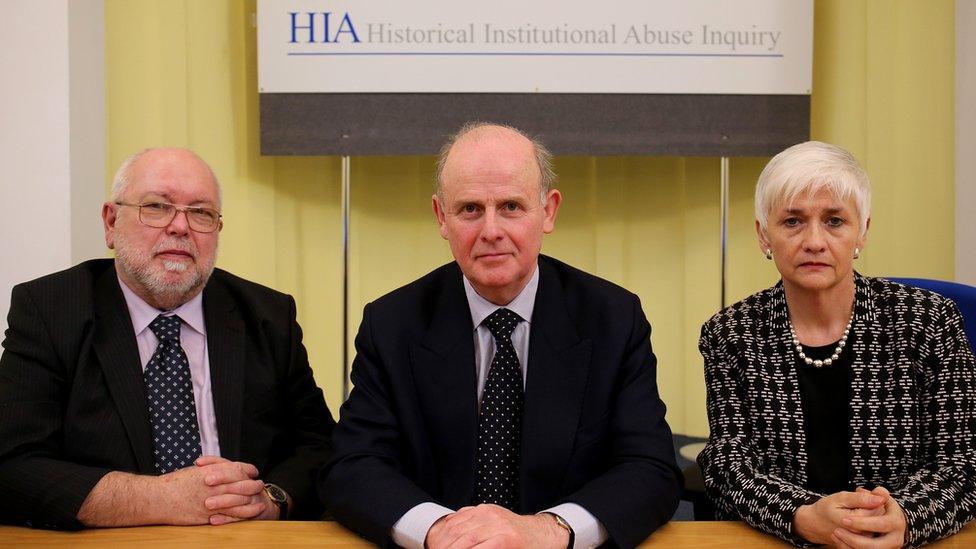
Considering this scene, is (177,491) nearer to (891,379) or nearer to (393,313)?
(393,313)

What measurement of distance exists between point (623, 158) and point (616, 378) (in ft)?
8.19

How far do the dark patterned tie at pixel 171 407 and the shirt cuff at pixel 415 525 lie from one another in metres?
0.67

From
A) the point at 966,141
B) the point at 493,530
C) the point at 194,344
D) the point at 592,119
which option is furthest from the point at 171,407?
the point at 966,141

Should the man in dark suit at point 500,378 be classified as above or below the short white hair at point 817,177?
below

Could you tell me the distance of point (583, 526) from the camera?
5.33 ft

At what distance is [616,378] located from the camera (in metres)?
1.89

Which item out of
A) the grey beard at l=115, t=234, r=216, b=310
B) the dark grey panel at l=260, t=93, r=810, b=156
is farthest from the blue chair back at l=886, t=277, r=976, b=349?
the grey beard at l=115, t=234, r=216, b=310

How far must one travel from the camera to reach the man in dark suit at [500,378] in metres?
1.82

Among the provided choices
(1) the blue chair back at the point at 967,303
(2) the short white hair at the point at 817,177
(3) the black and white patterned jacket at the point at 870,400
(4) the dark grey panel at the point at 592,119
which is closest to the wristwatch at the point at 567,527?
(3) the black and white patterned jacket at the point at 870,400

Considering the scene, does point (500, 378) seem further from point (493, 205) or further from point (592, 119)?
point (592, 119)

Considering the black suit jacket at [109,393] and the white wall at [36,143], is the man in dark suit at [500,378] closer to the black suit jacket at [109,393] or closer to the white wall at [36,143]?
the black suit jacket at [109,393]

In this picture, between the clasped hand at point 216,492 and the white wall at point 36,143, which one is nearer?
the clasped hand at point 216,492

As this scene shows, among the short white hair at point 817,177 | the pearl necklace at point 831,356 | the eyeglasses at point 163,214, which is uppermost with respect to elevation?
the short white hair at point 817,177

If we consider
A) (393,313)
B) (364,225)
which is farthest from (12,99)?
(393,313)
